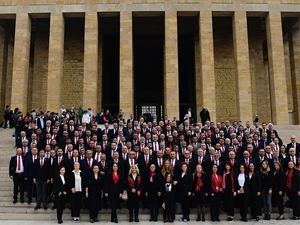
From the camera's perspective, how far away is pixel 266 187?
916cm

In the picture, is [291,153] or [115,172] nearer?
[115,172]

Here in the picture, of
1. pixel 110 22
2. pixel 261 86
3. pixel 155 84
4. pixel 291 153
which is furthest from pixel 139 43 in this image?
pixel 291 153

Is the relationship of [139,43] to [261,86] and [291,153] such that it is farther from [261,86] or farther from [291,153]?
[291,153]

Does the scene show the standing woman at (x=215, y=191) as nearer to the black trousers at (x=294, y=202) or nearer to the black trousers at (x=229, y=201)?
the black trousers at (x=229, y=201)

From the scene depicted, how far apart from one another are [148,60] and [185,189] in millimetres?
24425

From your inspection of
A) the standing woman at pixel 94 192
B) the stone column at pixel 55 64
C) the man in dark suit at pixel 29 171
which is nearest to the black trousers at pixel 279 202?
the standing woman at pixel 94 192

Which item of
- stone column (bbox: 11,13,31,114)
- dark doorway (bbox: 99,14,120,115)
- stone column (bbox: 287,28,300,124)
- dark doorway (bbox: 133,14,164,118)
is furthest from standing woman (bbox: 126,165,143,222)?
stone column (bbox: 287,28,300,124)

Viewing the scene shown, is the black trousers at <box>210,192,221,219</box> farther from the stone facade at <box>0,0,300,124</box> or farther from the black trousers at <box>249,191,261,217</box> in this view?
the stone facade at <box>0,0,300,124</box>

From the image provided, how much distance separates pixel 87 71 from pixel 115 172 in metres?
14.4

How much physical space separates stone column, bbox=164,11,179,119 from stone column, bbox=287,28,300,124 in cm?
1066

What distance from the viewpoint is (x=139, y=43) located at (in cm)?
2975

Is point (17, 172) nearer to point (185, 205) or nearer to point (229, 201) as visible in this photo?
point (185, 205)

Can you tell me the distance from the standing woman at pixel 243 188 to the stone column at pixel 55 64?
15937 mm

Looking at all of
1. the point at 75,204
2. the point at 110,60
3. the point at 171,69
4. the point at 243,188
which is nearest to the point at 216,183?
the point at 243,188
